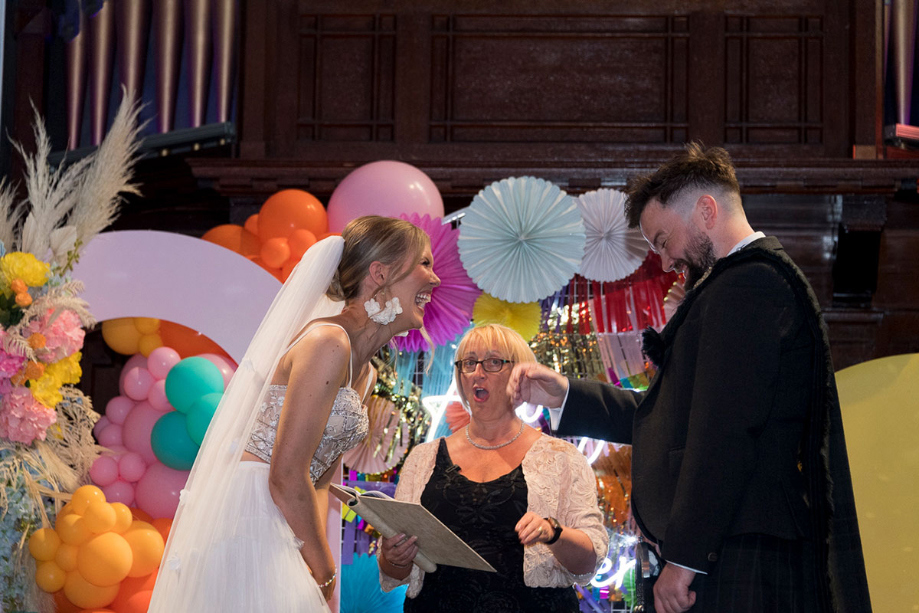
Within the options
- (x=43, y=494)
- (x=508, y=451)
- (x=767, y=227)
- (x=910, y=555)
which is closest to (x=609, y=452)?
(x=508, y=451)

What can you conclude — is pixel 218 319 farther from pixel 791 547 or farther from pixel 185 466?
pixel 791 547

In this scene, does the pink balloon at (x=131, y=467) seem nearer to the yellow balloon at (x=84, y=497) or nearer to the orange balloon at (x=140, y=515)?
the orange balloon at (x=140, y=515)

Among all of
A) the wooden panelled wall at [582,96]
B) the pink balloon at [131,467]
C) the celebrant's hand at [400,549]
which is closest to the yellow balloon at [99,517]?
the pink balloon at [131,467]

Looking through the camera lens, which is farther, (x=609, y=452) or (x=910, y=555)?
(x=609, y=452)

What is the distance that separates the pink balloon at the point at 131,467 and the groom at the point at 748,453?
2.33 m

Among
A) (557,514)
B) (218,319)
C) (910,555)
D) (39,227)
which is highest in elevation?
(39,227)

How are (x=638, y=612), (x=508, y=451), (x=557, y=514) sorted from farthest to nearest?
(x=508, y=451) → (x=557, y=514) → (x=638, y=612)

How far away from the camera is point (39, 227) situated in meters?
3.54

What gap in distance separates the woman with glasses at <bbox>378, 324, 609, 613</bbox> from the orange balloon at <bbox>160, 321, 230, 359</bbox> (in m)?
1.33

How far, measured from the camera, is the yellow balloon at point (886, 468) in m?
3.45

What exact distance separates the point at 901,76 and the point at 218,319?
11.5ft

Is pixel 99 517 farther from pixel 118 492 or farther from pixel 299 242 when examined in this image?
pixel 299 242

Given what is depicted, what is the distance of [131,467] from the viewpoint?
3.70 m

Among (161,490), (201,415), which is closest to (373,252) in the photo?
(201,415)
